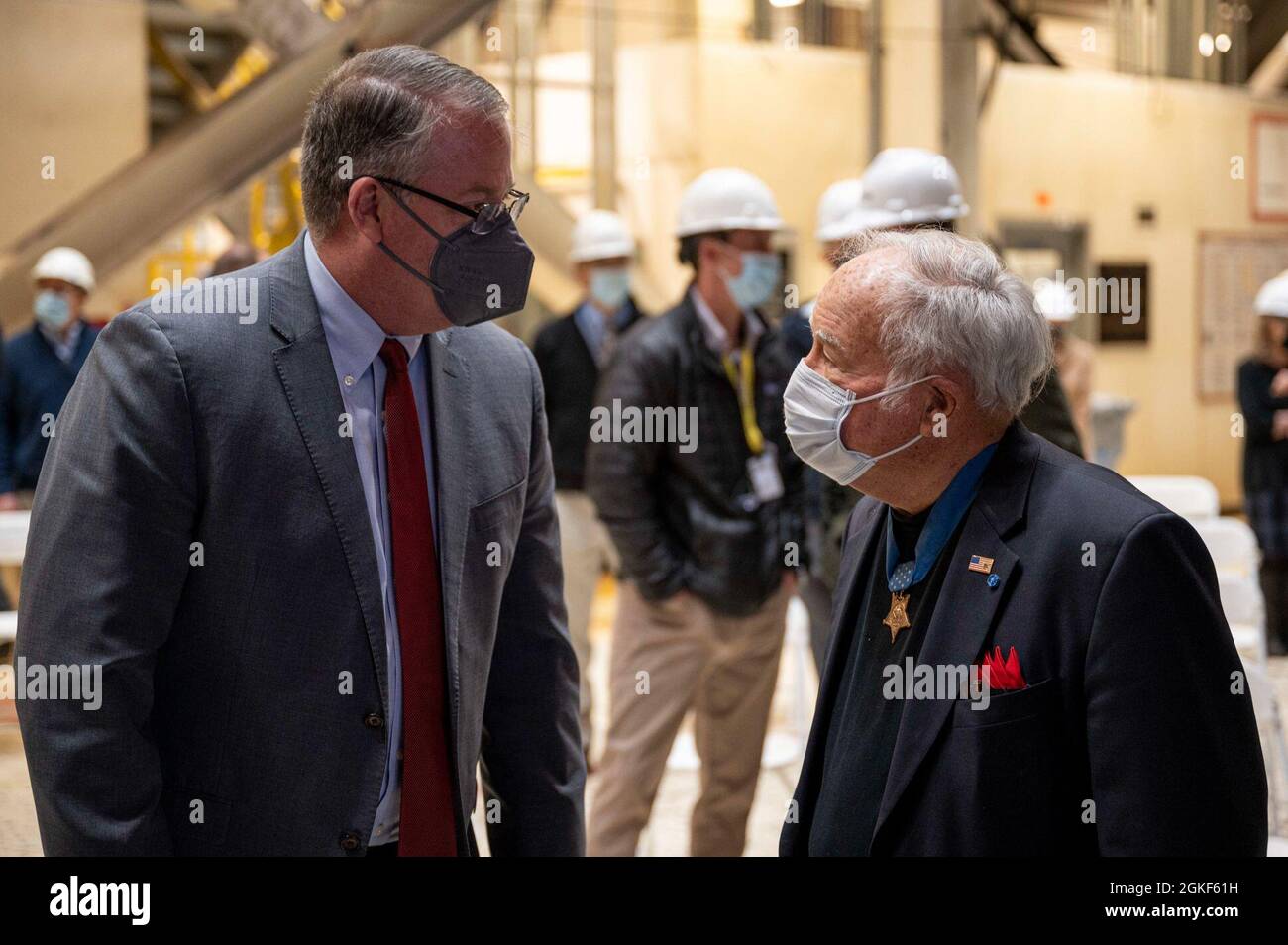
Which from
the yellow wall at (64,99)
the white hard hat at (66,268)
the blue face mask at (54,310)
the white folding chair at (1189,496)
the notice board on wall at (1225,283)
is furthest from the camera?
the notice board on wall at (1225,283)

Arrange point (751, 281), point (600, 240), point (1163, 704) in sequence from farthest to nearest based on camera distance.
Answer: point (600, 240), point (751, 281), point (1163, 704)

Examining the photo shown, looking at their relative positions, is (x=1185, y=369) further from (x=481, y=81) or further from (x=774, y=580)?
(x=481, y=81)

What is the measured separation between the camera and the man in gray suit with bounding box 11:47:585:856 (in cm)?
162

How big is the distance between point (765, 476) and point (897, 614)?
6.11 feet

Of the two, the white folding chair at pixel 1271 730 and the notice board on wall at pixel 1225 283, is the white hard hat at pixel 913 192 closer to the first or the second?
the white folding chair at pixel 1271 730

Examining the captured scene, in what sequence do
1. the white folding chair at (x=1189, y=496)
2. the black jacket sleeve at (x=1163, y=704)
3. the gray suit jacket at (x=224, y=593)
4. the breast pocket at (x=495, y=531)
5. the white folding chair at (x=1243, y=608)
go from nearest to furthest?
the black jacket sleeve at (x=1163, y=704), the gray suit jacket at (x=224, y=593), the breast pocket at (x=495, y=531), the white folding chair at (x=1243, y=608), the white folding chair at (x=1189, y=496)

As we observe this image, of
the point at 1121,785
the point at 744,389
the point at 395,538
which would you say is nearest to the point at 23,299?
the point at 744,389

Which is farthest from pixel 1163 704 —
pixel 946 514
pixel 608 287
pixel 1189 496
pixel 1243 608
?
pixel 608 287

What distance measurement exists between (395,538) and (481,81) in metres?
0.59

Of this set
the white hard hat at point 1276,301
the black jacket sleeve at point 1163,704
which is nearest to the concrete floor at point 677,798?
the black jacket sleeve at point 1163,704

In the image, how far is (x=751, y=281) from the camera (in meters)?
3.74

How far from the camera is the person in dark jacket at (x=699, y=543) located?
11.7ft

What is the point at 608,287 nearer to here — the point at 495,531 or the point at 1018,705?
the point at 495,531
